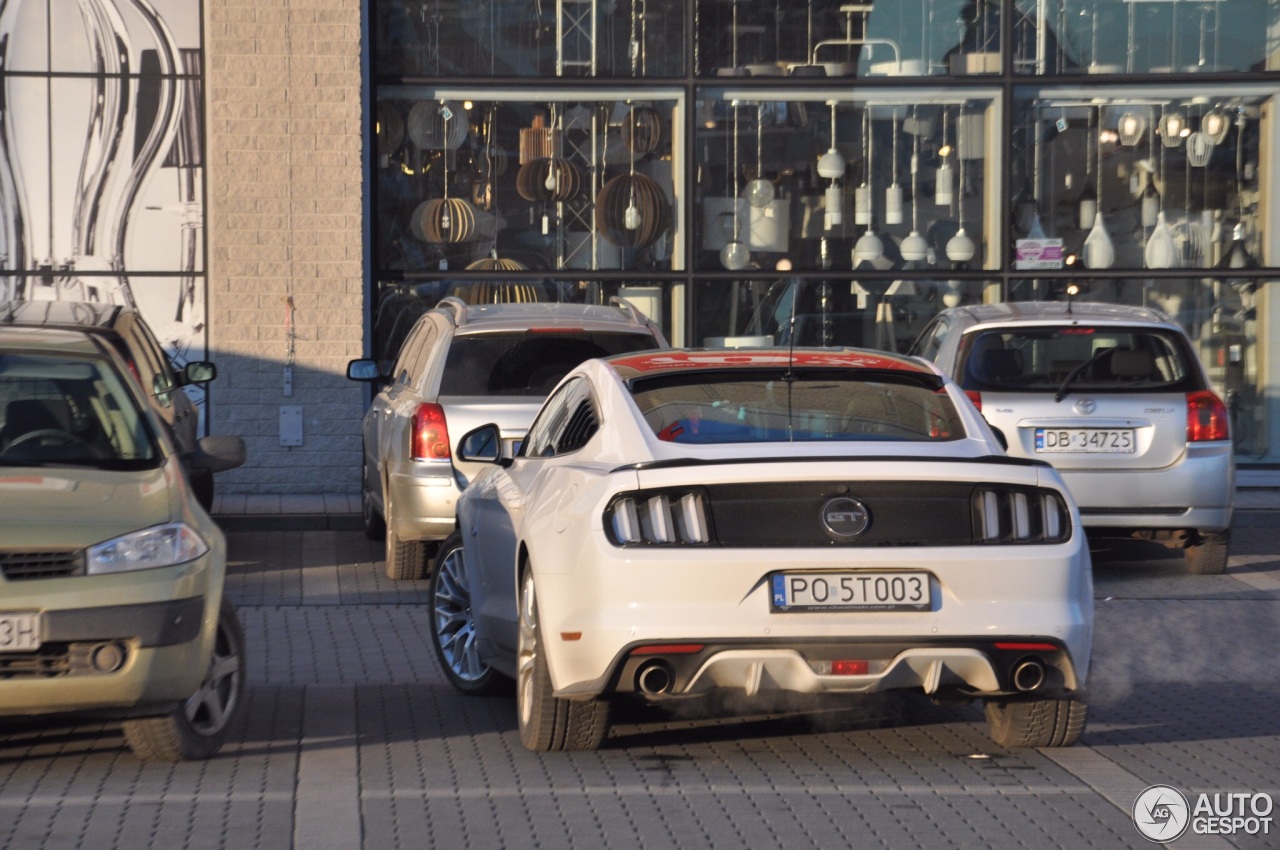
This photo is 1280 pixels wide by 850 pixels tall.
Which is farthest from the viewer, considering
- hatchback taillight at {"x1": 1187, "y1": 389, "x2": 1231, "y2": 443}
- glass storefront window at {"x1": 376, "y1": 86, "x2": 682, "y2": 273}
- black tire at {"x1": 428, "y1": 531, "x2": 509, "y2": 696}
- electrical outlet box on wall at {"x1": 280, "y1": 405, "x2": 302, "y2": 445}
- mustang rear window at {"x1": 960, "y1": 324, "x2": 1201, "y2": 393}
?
glass storefront window at {"x1": 376, "y1": 86, "x2": 682, "y2": 273}

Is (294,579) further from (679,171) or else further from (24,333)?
(679,171)

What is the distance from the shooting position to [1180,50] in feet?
56.2

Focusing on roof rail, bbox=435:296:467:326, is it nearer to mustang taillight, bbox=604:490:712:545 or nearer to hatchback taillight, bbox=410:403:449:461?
hatchback taillight, bbox=410:403:449:461

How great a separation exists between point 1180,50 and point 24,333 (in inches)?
466

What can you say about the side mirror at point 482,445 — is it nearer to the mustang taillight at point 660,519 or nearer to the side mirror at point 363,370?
the mustang taillight at point 660,519

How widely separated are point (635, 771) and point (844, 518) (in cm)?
113

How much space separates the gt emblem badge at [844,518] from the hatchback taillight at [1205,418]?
5.98 meters

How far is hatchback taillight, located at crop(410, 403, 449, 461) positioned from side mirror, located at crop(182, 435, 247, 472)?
2.87 m

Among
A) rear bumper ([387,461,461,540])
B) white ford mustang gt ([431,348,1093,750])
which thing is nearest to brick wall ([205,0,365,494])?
rear bumper ([387,461,461,540])

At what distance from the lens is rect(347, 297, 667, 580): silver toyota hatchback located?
10.9 metres

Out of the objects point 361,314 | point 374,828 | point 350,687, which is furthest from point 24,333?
point 361,314

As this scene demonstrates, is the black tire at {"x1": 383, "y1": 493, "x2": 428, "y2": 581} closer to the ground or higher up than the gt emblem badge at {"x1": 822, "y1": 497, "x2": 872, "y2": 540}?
closer to the ground

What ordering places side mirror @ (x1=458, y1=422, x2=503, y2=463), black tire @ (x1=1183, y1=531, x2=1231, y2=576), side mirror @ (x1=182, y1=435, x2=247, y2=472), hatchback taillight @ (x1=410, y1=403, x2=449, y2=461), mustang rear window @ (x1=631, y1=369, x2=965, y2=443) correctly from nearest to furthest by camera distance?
mustang rear window @ (x1=631, y1=369, x2=965, y2=443), side mirror @ (x1=182, y1=435, x2=247, y2=472), side mirror @ (x1=458, y1=422, x2=503, y2=463), hatchback taillight @ (x1=410, y1=403, x2=449, y2=461), black tire @ (x1=1183, y1=531, x2=1231, y2=576)

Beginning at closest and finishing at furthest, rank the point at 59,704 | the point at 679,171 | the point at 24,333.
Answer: the point at 59,704 < the point at 24,333 < the point at 679,171
